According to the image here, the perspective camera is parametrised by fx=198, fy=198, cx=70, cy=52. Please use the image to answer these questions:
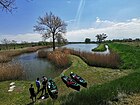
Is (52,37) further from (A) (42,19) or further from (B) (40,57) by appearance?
(B) (40,57)

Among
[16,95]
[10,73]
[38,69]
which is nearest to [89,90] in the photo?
[16,95]

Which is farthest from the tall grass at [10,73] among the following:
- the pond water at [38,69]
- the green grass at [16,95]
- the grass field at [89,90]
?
the green grass at [16,95]

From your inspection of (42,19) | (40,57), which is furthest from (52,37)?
(40,57)

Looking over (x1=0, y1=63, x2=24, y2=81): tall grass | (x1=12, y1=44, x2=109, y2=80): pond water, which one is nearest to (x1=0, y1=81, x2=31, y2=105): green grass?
(x1=0, y1=63, x2=24, y2=81): tall grass

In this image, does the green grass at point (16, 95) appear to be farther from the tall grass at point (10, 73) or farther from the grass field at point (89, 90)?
the tall grass at point (10, 73)

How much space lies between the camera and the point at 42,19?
46.2 m

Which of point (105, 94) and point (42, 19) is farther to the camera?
point (42, 19)

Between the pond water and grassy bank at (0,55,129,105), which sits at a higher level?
grassy bank at (0,55,129,105)

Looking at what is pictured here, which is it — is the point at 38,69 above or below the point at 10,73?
below

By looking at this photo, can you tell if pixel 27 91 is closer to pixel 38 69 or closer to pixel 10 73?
pixel 10 73

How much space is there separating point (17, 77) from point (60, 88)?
19.7ft

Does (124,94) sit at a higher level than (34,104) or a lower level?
higher

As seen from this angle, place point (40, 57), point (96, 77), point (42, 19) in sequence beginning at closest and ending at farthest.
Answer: point (96, 77) → point (40, 57) → point (42, 19)

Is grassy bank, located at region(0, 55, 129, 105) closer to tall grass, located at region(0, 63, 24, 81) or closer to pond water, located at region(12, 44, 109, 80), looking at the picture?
tall grass, located at region(0, 63, 24, 81)
